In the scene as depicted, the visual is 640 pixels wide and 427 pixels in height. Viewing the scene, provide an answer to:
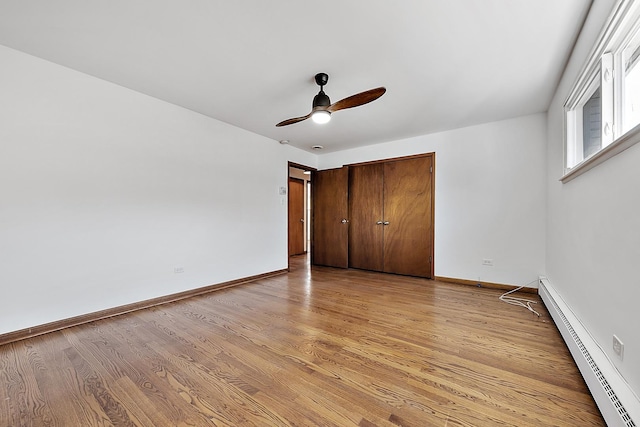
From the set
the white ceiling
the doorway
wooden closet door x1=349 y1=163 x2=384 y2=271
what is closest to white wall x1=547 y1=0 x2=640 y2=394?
the white ceiling

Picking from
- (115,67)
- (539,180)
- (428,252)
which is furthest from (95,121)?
(539,180)

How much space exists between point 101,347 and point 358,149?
448 centimetres

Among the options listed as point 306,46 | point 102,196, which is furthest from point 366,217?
point 102,196

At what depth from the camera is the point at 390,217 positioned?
14.9 feet

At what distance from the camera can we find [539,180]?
10.8 feet

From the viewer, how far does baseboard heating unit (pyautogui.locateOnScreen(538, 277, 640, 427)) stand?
3.52 feet

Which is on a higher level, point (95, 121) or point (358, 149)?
point (358, 149)

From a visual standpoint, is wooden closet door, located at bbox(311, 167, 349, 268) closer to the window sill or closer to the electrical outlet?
the window sill

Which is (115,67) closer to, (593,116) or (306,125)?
(306,125)

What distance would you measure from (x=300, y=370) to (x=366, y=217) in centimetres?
346

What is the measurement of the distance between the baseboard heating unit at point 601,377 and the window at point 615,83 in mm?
1101

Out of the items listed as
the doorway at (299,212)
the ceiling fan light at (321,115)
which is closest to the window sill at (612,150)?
the ceiling fan light at (321,115)

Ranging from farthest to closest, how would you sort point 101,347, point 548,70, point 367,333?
point 548,70
point 367,333
point 101,347

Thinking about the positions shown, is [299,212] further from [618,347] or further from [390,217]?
[618,347]
